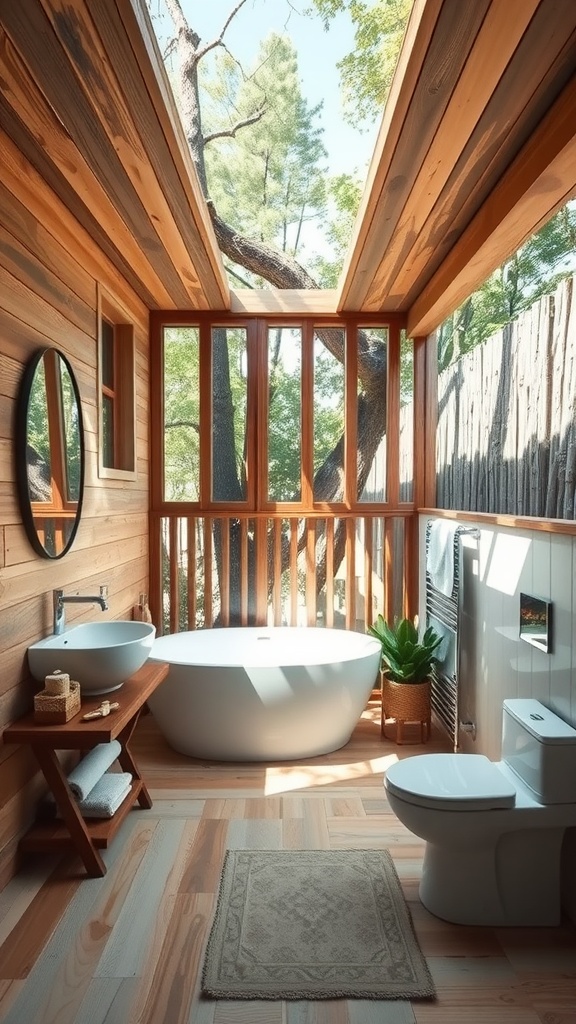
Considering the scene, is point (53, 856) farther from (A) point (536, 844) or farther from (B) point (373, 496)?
(B) point (373, 496)

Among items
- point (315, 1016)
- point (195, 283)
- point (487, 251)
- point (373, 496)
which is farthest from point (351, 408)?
point (315, 1016)

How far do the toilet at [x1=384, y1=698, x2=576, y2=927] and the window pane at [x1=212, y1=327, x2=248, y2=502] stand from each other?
8.26ft

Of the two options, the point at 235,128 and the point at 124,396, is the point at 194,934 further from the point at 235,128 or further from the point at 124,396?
the point at 235,128

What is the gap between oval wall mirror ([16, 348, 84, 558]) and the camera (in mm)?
2320

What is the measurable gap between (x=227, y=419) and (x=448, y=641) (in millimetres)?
2002

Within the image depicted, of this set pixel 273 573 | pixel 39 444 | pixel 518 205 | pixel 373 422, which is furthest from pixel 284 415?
pixel 518 205

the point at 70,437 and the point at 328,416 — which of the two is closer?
the point at 70,437

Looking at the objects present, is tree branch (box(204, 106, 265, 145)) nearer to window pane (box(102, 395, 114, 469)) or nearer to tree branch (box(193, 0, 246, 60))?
tree branch (box(193, 0, 246, 60))

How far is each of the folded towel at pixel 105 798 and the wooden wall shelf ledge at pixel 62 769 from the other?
0.10ft

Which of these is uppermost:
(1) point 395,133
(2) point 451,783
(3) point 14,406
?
(1) point 395,133

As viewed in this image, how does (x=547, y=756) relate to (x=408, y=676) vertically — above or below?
above

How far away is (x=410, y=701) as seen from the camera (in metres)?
3.55

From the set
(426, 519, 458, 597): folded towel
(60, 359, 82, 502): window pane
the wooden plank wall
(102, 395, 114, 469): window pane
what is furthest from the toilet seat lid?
(102, 395, 114, 469): window pane

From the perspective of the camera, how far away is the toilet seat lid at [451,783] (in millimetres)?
1962
